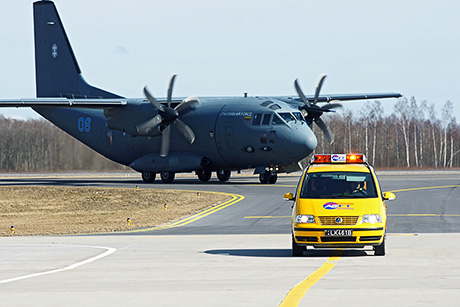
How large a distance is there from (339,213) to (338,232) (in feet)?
1.30

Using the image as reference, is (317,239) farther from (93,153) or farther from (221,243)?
(93,153)

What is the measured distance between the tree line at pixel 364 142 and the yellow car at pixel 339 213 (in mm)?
43512

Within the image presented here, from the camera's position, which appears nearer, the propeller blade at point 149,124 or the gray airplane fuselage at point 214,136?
the gray airplane fuselage at point 214,136

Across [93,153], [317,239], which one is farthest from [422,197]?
[93,153]

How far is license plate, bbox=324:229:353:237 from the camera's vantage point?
50.2 ft

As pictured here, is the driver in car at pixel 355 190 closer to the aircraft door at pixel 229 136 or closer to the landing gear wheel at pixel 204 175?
the aircraft door at pixel 229 136

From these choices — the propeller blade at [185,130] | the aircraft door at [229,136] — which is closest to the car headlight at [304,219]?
the aircraft door at [229,136]

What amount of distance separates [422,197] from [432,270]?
21846 millimetres

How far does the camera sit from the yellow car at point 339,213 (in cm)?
1533

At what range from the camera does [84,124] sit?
4962 cm

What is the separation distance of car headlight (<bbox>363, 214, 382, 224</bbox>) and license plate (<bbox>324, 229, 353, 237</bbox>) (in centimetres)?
39

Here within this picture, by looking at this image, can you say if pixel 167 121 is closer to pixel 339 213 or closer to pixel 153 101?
pixel 153 101

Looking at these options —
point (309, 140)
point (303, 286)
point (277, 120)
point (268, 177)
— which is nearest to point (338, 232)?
point (303, 286)

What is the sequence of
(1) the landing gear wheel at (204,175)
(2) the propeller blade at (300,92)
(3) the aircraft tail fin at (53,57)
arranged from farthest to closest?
(3) the aircraft tail fin at (53,57) → (1) the landing gear wheel at (204,175) → (2) the propeller blade at (300,92)
